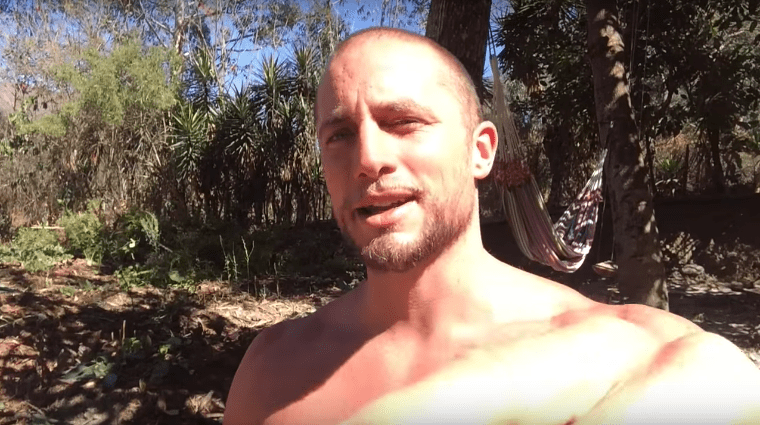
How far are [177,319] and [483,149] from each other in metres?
3.99

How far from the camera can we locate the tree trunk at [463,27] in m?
2.94

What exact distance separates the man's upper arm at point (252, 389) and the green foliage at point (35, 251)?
17.7 feet

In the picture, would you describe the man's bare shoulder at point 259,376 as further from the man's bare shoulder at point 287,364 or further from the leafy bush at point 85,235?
the leafy bush at point 85,235

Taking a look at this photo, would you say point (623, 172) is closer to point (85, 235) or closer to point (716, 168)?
point (716, 168)

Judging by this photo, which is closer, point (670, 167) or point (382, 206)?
point (382, 206)

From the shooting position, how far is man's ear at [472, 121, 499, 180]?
113 centimetres

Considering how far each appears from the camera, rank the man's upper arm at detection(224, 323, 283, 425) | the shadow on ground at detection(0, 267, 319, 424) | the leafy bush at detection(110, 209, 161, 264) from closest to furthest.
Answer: the man's upper arm at detection(224, 323, 283, 425) < the shadow on ground at detection(0, 267, 319, 424) < the leafy bush at detection(110, 209, 161, 264)

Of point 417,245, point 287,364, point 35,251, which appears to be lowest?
point 35,251

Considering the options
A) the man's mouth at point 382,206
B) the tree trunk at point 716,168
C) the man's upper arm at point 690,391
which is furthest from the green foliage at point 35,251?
the tree trunk at point 716,168

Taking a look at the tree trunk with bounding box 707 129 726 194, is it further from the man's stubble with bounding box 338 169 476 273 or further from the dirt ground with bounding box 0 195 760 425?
the man's stubble with bounding box 338 169 476 273

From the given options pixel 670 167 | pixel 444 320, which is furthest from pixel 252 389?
pixel 670 167

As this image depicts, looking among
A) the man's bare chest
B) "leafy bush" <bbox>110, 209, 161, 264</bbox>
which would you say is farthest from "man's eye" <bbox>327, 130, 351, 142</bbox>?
"leafy bush" <bbox>110, 209, 161, 264</bbox>

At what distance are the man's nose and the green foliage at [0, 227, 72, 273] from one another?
229 inches

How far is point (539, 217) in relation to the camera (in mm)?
3857
